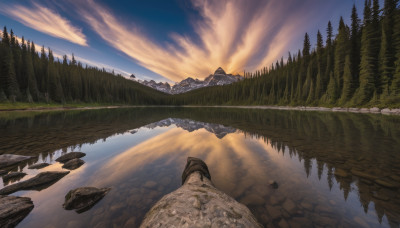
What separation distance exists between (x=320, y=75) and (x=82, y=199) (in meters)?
77.5

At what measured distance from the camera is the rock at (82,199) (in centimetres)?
461

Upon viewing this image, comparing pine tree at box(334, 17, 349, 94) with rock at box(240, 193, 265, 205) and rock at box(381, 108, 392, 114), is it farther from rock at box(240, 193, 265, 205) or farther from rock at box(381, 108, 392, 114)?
rock at box(240, 193, 265, 205)

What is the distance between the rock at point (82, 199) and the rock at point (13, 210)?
2.92ft

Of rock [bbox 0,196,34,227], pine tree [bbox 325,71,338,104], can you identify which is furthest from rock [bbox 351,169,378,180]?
pine tree [bbox 325,71,338,104]

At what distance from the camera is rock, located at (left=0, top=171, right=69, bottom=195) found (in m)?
5.36

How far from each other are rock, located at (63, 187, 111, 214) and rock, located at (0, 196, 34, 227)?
0.89 meters

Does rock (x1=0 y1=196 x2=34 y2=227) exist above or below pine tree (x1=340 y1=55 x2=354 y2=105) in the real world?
below

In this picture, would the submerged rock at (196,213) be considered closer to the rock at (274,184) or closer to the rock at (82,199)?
the rock at (82,199)

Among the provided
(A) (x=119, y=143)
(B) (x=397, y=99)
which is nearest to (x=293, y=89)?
(B) (x=397, y=99)

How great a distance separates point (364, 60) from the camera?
43.2 meters

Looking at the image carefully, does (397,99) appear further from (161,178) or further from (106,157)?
(106,157)

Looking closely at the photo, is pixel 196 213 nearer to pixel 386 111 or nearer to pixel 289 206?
pixel 289 206

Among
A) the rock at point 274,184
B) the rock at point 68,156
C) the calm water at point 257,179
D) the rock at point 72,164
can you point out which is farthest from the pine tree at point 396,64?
the rock at point 68,156

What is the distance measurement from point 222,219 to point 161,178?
459 centimetres
